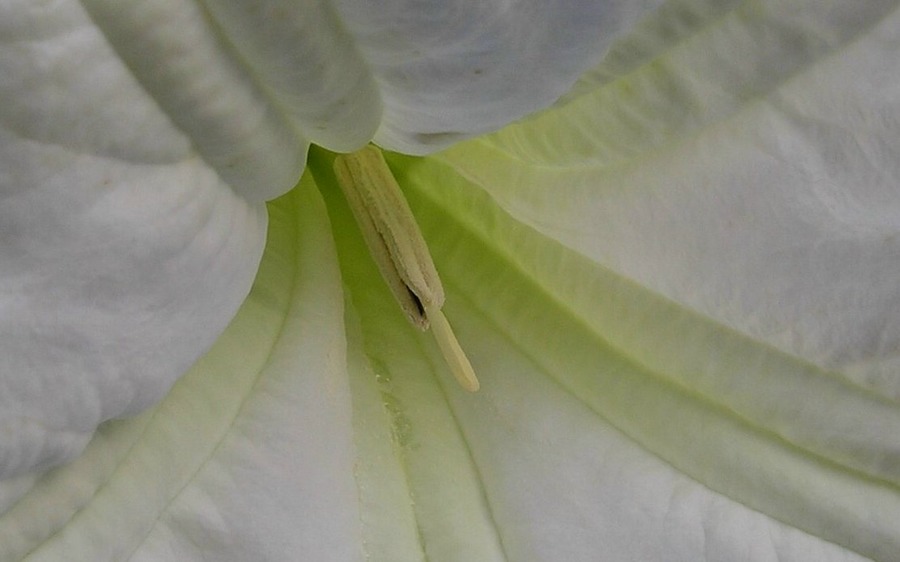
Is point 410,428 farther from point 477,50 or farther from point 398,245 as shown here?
point 477,50

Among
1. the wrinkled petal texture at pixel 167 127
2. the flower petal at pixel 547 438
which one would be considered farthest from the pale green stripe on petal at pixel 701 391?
the wrinkled petal texture at pixel 167 127

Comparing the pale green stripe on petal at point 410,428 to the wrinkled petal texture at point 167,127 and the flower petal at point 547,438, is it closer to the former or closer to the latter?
the flower petal at point 547,438

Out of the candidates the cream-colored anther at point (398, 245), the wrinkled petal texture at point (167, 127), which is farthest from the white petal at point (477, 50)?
the cream-colored anther at point (398, 245)

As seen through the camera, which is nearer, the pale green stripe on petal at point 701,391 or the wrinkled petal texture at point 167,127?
the wrinkled petal texture at point 167,127

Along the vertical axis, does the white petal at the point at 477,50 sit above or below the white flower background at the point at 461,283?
above

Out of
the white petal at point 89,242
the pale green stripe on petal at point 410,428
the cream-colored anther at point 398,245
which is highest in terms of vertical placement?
the white petal at point 89,242

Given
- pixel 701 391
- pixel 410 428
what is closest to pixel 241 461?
pixel 410 428

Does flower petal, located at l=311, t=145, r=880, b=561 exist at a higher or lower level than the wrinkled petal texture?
lower

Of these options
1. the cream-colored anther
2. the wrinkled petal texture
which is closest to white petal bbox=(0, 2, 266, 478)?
the wrinkled petal texture

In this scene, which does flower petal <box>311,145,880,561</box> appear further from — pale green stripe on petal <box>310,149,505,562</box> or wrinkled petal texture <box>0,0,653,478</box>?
wrinkled petal texture <box>0,0,653,478</box>
